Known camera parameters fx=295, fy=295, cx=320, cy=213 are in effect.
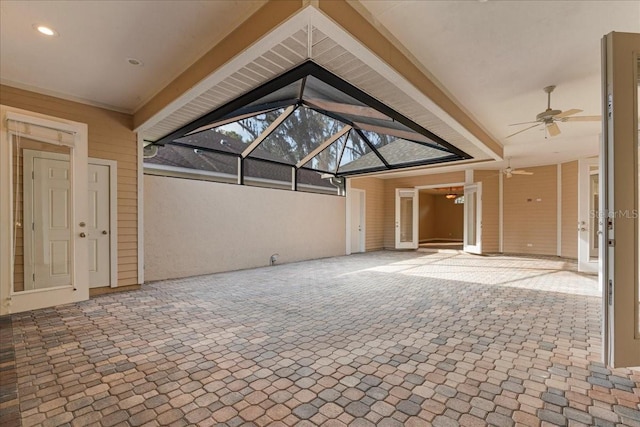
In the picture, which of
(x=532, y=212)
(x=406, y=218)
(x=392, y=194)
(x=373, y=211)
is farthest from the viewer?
(x=392, y=194)

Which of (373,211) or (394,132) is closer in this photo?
(394,132)

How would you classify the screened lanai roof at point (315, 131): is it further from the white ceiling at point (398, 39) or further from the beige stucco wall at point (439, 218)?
the beige stucco wall at point (439, 218)

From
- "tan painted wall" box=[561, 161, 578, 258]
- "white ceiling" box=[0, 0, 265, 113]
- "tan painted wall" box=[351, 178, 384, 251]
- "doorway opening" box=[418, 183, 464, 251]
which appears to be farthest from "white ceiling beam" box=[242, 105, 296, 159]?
"doorway opening" box=[418, 183, 464, 251]

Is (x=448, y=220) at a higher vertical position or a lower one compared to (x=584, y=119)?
lower

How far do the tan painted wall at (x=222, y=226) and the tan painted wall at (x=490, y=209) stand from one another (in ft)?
17.0

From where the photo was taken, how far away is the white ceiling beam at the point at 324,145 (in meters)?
6.72

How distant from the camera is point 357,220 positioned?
396 inches

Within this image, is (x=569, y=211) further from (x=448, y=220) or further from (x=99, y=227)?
(x=99, y=227)

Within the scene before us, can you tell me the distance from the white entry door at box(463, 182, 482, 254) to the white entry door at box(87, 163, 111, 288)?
→ 9.52m

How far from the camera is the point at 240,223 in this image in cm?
659

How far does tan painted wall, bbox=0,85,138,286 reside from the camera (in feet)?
14.6

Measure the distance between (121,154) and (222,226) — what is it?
2.26 m

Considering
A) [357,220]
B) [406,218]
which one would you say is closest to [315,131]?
[357,220]

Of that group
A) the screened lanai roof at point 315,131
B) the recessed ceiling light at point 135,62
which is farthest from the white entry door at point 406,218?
the recessed ceiling light at point 135,62
